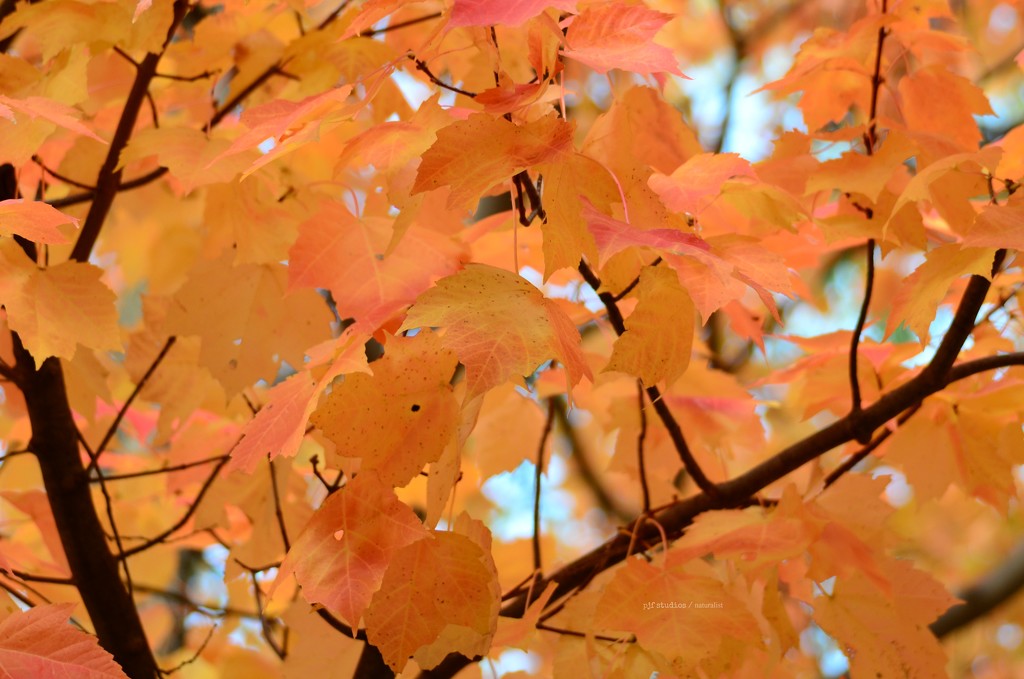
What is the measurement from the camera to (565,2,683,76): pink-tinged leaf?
0.72m

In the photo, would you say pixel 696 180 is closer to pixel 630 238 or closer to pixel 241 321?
pixel 630 238

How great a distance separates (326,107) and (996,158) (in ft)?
1.91

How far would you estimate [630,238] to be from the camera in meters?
0.67

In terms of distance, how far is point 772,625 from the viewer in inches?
38.8

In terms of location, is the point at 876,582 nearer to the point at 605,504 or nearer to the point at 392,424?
the point at 392,424

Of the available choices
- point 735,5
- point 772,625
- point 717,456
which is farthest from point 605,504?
point 735,5

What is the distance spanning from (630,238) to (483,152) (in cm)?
13

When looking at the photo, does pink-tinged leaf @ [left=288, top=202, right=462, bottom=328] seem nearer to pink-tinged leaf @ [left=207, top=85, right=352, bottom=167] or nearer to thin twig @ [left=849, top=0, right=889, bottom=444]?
pink-tinged leaf @ [left=207, top=85, right=352, bottom=167]

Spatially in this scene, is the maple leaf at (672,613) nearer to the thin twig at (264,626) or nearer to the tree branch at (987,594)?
the thin twig at (264,626)

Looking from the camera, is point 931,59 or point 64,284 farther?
point 931,59

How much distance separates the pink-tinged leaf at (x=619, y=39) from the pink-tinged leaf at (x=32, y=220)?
417 mm

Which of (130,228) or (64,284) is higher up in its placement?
(130,228)

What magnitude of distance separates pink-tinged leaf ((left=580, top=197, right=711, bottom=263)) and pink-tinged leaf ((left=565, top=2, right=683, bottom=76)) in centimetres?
12

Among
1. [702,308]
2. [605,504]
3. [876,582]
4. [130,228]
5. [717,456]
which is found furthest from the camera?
[605,504]
